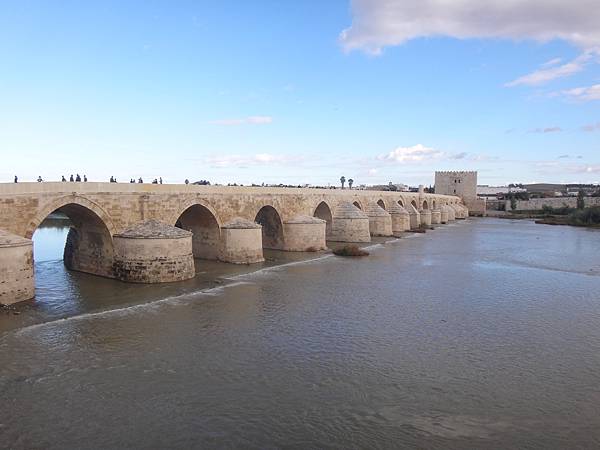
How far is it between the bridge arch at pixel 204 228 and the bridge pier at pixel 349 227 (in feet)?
28.2

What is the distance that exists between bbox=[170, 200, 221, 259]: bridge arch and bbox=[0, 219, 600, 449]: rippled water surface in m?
3.49

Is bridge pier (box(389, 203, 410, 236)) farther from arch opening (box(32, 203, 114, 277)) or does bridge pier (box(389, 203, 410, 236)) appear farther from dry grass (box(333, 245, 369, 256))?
arch opening (box(32, 203, 114, 277))

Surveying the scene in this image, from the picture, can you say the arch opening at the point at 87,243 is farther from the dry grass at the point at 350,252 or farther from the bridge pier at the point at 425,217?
the bridge pier at the point at 425,217

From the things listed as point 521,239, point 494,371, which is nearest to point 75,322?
point 494,371

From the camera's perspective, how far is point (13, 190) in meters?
9.97

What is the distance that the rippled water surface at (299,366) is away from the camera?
5141mm

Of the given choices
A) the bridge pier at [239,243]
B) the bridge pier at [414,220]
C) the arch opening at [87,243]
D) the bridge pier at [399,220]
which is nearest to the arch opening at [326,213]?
the bridge pier at [399,220]

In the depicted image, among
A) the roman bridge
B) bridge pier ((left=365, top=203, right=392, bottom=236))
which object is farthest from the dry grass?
bridge pier ((left=365, top=203, right=392, bottom=236))

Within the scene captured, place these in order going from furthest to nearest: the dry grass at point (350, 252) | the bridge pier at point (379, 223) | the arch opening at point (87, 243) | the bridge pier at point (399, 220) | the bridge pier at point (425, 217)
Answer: the bridge pier at point (425, 217) < the bridge pier at point (399, 220) < the bridge pier at point (379, 223) < the dry grass at point (350, 252) < the arch opening at point (87, 243)

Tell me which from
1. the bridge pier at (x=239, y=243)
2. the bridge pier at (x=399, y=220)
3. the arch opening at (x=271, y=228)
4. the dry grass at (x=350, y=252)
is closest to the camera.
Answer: the bridge pier at (x=239, y=243)

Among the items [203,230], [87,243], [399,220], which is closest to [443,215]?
[399,220]

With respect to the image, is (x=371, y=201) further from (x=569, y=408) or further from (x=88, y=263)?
(x=569, y=408)

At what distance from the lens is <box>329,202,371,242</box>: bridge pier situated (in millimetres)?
23234

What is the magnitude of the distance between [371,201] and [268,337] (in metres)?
21.6
